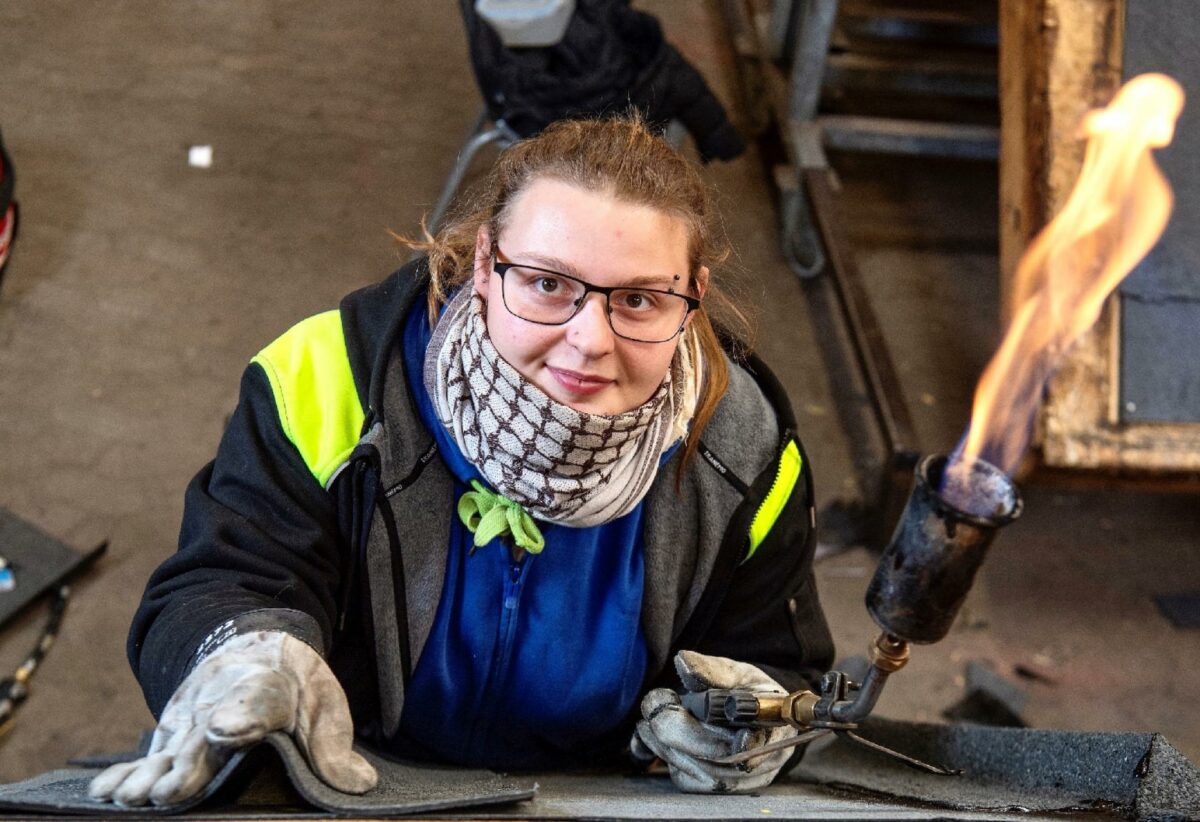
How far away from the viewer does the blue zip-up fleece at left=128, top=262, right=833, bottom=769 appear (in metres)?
1.66

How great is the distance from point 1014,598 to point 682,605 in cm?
210

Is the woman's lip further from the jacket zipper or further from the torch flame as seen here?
the torch flame

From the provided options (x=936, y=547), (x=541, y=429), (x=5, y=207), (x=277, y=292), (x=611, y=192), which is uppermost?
(x=936, y=547)

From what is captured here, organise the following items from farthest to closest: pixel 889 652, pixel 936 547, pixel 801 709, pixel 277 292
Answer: pixel 277 292 < pixel 801 709 < pixel 889 652 < pixel 936 547

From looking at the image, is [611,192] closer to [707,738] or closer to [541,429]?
[541,429]

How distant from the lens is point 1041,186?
3078 millimetres

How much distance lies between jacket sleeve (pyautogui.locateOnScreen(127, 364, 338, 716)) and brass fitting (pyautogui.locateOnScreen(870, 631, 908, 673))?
744 millimetres

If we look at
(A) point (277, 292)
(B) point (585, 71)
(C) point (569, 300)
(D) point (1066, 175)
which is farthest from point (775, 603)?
(A) point (277, 292)

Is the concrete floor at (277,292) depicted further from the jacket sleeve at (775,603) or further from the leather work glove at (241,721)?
the leather work glove at (241,721)

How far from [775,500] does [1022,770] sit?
0.53m

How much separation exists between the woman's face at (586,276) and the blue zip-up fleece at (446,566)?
0.22 meters

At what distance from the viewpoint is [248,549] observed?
164 cm

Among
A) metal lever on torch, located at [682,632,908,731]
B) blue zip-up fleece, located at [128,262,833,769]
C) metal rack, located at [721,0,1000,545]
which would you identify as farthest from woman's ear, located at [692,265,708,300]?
metal rack, located at [721,0,1000,545]

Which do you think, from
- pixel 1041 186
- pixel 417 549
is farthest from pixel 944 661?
pixel 417 549
